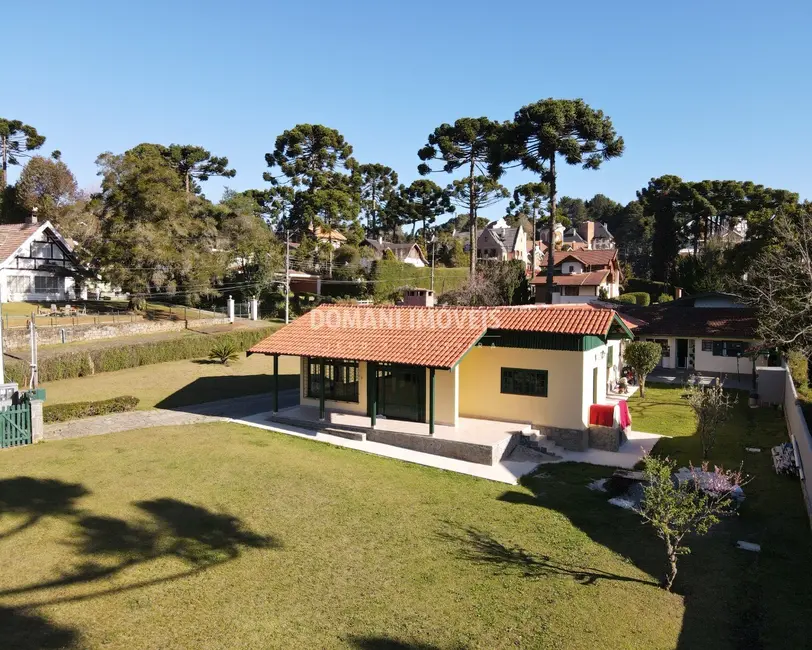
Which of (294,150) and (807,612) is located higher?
(294,150)

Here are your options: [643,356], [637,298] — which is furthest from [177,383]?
[637,298]

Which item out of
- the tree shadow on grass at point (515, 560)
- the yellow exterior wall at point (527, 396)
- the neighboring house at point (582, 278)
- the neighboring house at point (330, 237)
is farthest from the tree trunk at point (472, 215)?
the tree shadow on grass at point (515, 560)

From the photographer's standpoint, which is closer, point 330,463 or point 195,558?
point 195,558

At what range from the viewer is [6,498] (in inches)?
464

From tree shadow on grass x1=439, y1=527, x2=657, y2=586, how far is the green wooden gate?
Result: 13.4 metres

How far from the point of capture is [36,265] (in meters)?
42.3

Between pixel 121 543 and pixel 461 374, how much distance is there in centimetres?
1214

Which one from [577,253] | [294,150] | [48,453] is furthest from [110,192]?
[577,253]

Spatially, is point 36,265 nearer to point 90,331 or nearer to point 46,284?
point 46,284

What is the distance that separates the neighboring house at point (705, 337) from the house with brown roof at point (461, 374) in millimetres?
12855

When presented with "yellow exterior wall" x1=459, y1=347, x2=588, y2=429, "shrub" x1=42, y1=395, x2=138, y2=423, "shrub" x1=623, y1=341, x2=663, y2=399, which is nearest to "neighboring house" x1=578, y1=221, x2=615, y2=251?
"shrub" x1=623, y1=341, x2=663, y2=399

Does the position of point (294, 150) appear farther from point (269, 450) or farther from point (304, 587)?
point (304, 587)

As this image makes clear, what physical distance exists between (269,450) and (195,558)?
7.26 metres

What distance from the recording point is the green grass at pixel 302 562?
24.7ft
